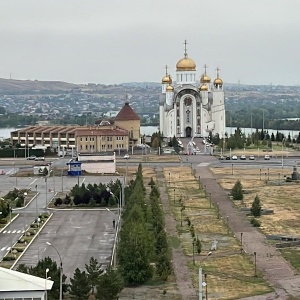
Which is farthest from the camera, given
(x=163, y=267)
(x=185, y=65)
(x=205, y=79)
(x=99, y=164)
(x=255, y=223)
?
(x=205, y=79)

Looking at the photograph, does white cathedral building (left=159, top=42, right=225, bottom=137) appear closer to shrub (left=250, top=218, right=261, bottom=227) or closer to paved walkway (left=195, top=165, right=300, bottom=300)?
paved walkway (left=195, top=165, right=300, bottom=300)

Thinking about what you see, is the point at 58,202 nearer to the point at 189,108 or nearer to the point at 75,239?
the point at 75,239

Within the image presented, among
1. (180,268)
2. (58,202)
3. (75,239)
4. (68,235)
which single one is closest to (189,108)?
(58,202)

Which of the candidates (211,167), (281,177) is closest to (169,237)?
(281,177)

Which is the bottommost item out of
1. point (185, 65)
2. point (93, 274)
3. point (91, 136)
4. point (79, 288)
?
point (79, 288)

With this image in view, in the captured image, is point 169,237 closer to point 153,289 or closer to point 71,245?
point 71,245

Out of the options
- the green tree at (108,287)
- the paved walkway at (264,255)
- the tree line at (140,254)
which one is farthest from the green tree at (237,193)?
the green tree at (108,287)

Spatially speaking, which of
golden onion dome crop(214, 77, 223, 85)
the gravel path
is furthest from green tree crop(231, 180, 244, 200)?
golden onion dome crop(214, 77, 223, 85)

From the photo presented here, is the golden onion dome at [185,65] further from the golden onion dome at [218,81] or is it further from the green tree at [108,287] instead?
the green tree at [108,287]
